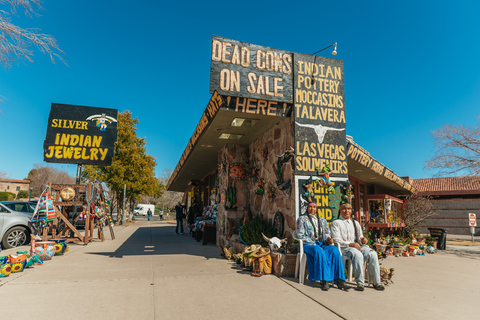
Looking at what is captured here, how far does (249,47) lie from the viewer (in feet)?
21.1

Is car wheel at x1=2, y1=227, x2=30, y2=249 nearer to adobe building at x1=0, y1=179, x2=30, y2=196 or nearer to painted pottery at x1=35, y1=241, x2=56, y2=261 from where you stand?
painted pottery at x1=35, y1=241, x2=56, y2=261

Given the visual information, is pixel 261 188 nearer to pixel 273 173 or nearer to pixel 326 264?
pixel 273 173

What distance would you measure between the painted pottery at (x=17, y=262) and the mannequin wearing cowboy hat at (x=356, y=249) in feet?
20.0

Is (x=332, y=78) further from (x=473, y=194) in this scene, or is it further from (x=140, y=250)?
(x=473, y=194)

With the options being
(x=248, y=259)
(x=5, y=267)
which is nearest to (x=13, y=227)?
(x=5, y=267)

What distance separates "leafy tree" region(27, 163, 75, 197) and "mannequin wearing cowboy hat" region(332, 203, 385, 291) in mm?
58044

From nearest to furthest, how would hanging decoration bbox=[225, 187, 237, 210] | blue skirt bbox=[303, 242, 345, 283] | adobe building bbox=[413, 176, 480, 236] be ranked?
blue skirt bbox=[303, 242, 345, 283] → hanging decoration bbox=[225, 187, 237, 210] → adobe building bbox=[413, 176, 480, 236]

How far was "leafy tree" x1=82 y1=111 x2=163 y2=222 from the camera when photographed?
2262cm

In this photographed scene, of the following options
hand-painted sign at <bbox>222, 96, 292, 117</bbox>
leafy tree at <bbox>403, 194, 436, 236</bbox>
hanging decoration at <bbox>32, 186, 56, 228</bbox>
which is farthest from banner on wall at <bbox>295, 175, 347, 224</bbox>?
leafy tree at <bbox>403, 194, 436, 236</bbox>

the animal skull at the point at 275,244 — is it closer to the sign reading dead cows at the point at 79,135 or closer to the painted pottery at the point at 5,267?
the painted pottery at the point at 5,267

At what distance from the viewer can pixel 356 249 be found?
5059 millimetres

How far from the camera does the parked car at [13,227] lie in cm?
888

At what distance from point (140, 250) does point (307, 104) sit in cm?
655

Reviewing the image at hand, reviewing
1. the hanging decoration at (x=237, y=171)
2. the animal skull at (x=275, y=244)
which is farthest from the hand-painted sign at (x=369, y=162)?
the animal skull at (x=275, y=244)
